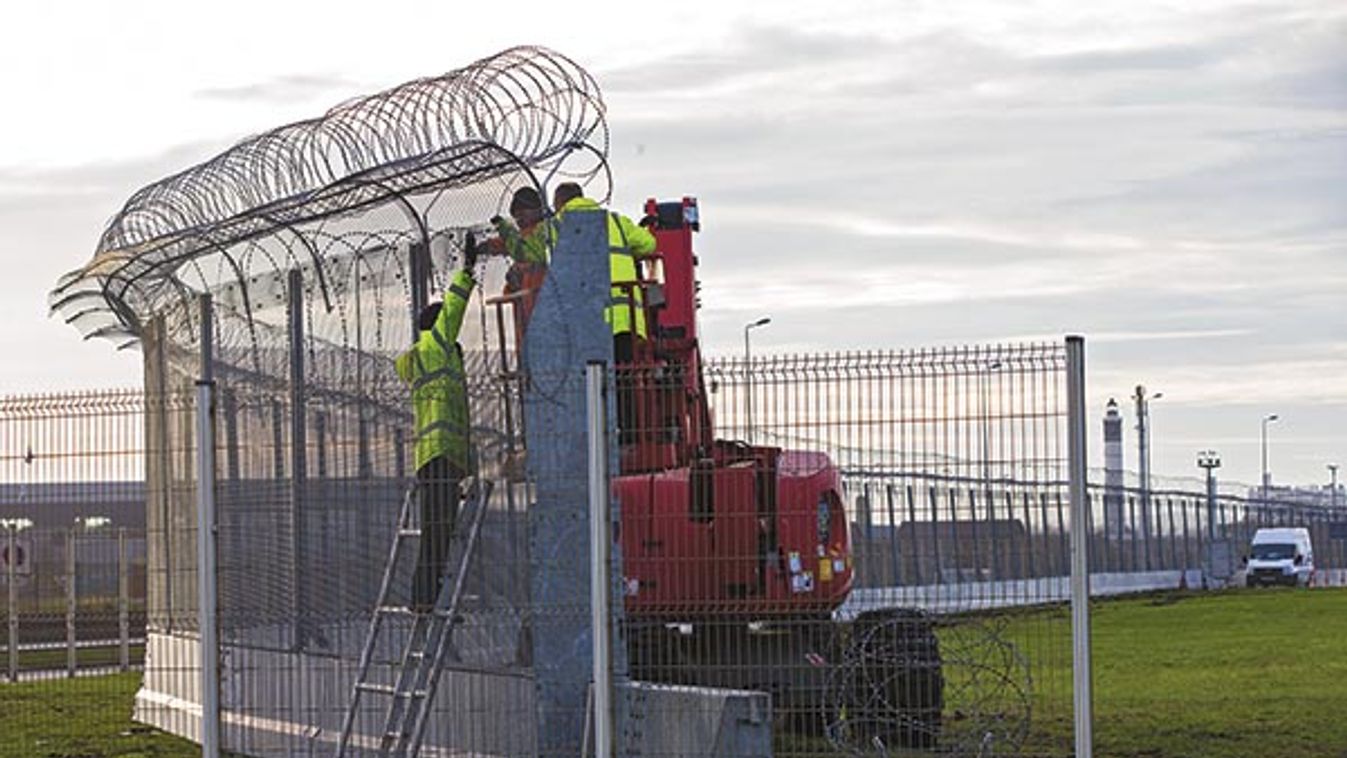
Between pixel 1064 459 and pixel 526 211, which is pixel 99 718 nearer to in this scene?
pixel 526 211

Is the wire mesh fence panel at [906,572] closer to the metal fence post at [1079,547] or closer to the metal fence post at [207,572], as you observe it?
the metal fence post at [1079,547]

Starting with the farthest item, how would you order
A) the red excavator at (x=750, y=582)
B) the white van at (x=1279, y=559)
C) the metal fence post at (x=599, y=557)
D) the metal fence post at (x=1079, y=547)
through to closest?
1. the white van at (x=1279, y=559)
2. the metal fence post at (x=599, y=557)
3. the red excavator at (x=750, y=582)
4. the metal fence post at (x=1079, y=547)

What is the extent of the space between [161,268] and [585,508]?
22.2ft

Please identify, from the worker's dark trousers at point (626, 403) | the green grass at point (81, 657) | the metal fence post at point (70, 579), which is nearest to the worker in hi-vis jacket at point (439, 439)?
the worker's dark trousers at point (626, 403)

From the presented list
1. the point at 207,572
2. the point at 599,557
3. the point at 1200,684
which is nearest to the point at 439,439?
the point at 207,572

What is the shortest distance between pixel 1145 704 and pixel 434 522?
35.2ft

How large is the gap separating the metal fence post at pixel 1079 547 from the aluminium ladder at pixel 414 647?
376 cm

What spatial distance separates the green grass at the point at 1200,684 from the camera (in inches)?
537

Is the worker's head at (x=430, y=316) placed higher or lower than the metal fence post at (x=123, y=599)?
higher

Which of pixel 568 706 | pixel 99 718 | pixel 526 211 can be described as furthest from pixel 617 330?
pixel 99 718

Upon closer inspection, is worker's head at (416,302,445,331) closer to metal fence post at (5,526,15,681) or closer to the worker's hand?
the worker's hand

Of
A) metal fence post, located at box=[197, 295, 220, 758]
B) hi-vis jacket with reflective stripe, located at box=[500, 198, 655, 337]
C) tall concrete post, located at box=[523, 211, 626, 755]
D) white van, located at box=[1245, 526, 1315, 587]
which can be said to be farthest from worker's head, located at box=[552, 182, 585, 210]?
white van, located at box=[1245, 526, 1315, 587]

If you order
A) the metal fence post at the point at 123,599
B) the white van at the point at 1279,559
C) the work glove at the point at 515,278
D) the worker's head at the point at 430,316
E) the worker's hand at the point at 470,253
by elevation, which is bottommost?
the white van at the point at 1279,559

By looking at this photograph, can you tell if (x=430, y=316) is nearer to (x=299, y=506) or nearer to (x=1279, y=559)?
(x=299, y=506)
